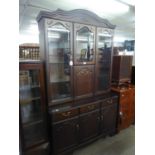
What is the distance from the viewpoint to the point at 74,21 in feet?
7.14

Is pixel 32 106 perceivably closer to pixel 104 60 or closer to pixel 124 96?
pixel 104 60

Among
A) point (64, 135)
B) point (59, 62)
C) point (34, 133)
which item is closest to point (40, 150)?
point (34, 133)

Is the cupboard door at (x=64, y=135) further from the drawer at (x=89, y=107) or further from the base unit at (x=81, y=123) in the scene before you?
the drawer at (x=89, y=107)

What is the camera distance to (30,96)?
2.02m

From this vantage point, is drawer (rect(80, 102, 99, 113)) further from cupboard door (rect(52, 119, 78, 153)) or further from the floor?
the floor

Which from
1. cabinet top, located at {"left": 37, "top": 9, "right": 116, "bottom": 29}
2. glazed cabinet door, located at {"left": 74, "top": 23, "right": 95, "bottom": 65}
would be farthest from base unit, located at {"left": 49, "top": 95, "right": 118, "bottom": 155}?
cabinet top, located at {"left": 37, "top": 9, "right": 116, "bottom": 29}

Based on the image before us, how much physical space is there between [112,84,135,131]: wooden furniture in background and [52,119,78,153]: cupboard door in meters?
1.06

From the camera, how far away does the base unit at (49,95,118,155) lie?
2088mm

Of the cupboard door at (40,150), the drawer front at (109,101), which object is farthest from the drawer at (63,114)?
the drawer front at (109,101)

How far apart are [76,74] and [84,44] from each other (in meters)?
0.56

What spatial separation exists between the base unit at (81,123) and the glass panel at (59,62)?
280 mm
